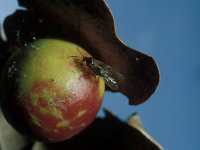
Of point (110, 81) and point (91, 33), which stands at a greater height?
point (91, 33)

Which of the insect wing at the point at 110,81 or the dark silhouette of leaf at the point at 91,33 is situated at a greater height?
the dark silhouette of leaf at the point at 91,33

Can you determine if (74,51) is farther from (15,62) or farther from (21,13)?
(21,13)

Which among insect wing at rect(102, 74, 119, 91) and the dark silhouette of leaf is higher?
the dark silhouette of leaf

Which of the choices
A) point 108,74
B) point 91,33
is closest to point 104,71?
point 108,74

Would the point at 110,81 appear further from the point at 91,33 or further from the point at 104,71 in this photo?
the point at 91,33

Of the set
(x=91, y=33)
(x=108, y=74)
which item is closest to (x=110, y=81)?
(x=108, y=74)
